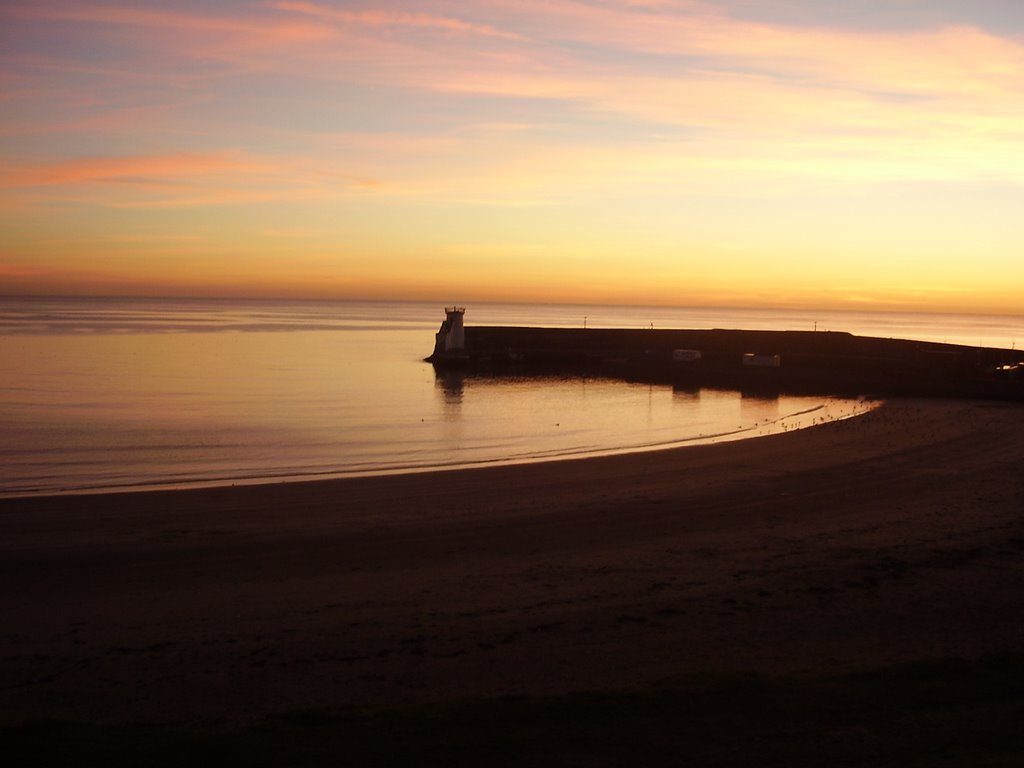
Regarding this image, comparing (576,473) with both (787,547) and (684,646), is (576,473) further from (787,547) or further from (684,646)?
(684,646)

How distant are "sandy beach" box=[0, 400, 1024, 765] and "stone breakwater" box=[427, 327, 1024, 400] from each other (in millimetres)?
26996

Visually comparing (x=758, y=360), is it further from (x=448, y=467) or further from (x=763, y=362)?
(x=448, y=467)

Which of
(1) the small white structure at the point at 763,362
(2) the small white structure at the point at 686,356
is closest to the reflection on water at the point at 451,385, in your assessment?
(2) the small white structure at the point at 686,356

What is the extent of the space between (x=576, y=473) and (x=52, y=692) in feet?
44.7

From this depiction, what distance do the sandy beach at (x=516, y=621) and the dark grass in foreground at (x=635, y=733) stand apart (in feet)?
0.09

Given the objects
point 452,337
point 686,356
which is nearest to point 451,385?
point 452,337

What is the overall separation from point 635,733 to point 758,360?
47.4 m

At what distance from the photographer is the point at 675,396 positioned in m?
42.3

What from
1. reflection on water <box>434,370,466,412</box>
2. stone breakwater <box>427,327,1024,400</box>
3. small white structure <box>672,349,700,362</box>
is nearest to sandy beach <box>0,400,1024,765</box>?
reflection on water <box>434,370,466,412</box>

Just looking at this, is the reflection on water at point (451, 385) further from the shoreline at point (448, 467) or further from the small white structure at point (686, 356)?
the small white structure at point (686, 356)

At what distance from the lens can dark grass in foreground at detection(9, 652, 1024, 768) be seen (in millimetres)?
6176

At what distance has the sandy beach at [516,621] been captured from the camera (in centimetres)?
671

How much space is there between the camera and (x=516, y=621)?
945 cm

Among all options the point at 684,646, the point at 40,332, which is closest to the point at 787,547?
the point at 684,646
